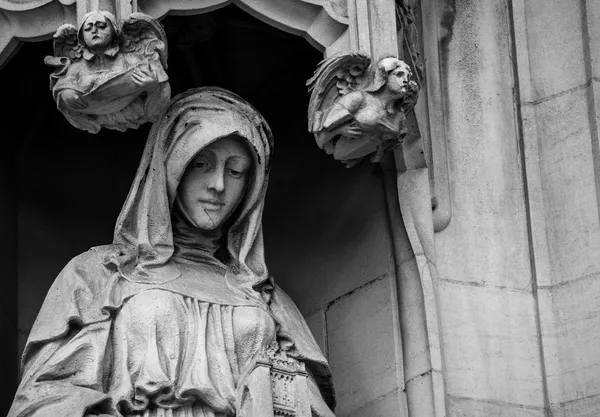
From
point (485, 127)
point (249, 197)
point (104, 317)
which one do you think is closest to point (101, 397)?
point (104, 317)

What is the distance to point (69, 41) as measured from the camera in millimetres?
9883

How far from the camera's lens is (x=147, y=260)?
33.8ft

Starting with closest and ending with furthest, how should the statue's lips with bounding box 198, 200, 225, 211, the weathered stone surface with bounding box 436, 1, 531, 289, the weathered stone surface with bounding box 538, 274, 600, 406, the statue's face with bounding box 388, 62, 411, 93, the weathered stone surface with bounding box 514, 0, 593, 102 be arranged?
the statue's face with bounding box 388, 62, 411, 93
the statue's lips with bounding box 198, 200, 225, 211
the weathered stone surface with bounding box 538, 274, 600, 406
the weathered stone surface with bounding box 436, 1, 531, 289
the weathered stone surface with bounding box 514, 0, 593, 102

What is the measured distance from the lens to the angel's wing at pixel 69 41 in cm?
987

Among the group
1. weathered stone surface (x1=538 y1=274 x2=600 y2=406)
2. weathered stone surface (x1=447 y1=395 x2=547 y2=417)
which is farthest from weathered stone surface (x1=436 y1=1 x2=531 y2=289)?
weathered stone surface (x1=447 y1=395 x2=547 y2=417)

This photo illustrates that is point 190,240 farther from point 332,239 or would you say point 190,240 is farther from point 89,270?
point 332,239

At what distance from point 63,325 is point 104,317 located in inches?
5.9

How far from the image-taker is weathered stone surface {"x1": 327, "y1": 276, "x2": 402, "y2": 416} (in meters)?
10.7

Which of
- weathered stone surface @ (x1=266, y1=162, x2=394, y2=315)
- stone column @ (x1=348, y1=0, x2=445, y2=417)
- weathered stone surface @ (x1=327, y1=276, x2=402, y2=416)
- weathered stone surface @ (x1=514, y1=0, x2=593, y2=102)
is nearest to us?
stone column @ (x1=348, y1=0, x2=445, y2=417)

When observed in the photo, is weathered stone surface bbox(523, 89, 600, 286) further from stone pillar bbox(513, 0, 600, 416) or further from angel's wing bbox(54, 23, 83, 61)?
angel's wing bbox(54, 23, 83, 61)

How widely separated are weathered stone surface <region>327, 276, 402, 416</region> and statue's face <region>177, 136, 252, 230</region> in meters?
0.76

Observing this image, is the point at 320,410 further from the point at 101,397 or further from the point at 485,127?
the point at 485,127

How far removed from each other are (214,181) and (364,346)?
0.97 metres

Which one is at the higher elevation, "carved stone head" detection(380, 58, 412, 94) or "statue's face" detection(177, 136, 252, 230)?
"carved stone head" detection(380, 58, 412, 94)
